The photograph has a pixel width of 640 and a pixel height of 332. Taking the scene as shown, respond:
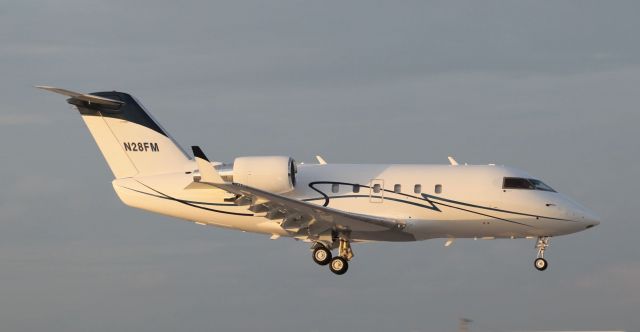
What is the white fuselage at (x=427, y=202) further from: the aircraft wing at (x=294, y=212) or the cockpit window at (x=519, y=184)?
the aircraft wing at (x=294, y=212)

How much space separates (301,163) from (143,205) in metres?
5.77

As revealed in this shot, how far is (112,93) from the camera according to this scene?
Result: 38094 millimetres

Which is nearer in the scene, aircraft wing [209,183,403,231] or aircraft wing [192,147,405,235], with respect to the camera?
aircraft wing [192,147,405,235]

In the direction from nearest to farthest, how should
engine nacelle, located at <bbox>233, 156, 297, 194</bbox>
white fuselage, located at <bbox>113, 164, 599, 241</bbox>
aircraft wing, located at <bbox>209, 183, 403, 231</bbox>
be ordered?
aircraft wing, located at <bbox>209, 183, 403, 231</bbox>, engine nacelle, located at <bbox>233, 156, 297, 194</bbox>, white fuselage, located at <bbox>113, 164, 599, 241</bbox>

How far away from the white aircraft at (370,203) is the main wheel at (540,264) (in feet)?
0.11

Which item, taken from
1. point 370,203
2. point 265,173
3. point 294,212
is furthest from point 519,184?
point 265,173

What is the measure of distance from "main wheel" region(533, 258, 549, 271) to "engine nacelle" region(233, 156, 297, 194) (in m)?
8.91

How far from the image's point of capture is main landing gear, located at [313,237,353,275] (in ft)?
117

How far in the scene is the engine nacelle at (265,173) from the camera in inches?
1363

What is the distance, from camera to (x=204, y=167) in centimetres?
3098

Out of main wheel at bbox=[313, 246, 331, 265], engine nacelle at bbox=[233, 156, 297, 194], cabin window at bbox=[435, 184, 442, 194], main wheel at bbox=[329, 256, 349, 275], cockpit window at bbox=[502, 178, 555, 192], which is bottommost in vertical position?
main wheel at bbox=[329, 256, 349, 275]

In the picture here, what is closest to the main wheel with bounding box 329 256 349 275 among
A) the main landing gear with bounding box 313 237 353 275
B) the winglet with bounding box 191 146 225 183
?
the main landing gear with bounding box 313 237 353 275

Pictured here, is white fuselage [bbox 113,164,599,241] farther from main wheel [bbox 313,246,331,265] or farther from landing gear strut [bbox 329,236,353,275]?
main wheel [bbox 313,246,331,265]

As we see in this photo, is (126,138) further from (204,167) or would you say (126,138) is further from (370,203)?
(370,203)
